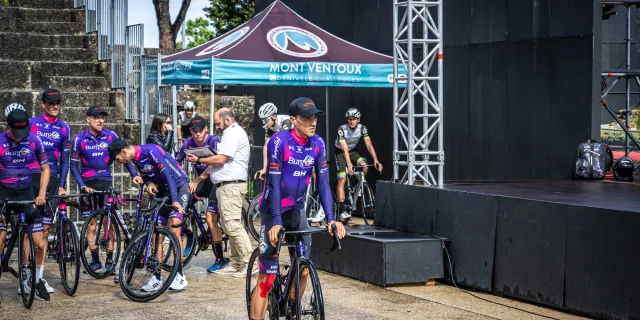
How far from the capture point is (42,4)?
870 inches

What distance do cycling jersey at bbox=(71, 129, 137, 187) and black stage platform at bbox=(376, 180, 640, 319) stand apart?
3.92 meters

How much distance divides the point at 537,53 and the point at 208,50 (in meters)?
5.50

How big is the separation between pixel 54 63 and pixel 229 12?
34.8 meters

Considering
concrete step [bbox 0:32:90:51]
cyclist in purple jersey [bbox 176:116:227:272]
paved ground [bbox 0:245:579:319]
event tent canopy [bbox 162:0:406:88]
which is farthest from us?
concrete step [bbox 0:32:90:51]

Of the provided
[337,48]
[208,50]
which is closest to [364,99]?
[337,48]

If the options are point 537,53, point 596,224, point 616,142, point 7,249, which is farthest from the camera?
point 616,142

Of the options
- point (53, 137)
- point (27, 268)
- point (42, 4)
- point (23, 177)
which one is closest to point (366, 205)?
point (53, 137)

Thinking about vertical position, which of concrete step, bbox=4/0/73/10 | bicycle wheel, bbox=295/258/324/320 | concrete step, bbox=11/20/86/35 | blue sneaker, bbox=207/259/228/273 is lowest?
blue sneaker, bbox=207/259/228/273

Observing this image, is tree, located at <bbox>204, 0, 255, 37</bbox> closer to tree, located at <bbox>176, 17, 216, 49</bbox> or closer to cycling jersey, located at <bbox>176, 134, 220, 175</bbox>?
tree, located at <bbox>176, 17, 216, 49</bbox>

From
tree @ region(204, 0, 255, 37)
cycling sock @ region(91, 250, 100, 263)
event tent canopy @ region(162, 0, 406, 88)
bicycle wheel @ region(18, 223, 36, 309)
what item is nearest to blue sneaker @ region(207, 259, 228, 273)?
cycling sock @ region(91, 250, 100, 263)

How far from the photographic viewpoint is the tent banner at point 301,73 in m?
14.8

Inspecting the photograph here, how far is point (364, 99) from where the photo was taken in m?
19.2

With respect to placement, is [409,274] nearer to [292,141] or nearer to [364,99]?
[292,141]

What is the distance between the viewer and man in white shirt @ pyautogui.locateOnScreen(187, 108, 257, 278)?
38.4 ft
